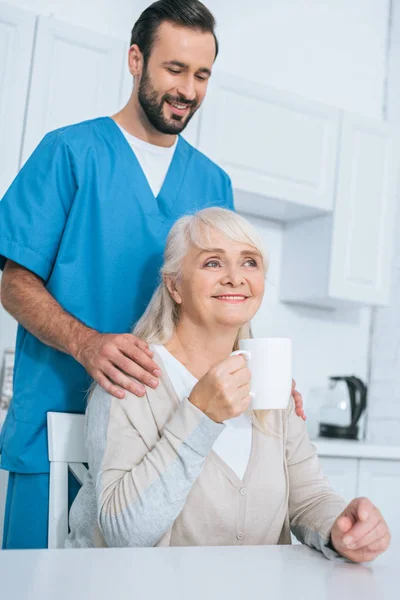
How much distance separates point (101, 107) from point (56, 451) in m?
1.35

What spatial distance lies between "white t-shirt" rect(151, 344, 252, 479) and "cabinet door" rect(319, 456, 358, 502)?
1.24 metres

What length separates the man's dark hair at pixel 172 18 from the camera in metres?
1.46

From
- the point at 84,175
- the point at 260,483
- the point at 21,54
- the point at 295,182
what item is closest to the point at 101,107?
the point at 21,54

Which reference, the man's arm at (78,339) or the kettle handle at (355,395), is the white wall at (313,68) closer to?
the kettle handle at (355,395)

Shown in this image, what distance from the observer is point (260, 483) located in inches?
45.7

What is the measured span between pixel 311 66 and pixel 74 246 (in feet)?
6.63

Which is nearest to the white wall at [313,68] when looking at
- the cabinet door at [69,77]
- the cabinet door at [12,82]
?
the cabinet door at [69,77]

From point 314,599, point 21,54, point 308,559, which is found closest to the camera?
point 314,599

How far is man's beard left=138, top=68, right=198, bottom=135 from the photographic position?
57.6 inches

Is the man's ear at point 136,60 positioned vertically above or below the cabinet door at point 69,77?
Result: below

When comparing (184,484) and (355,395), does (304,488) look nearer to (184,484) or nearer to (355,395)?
(184,484)

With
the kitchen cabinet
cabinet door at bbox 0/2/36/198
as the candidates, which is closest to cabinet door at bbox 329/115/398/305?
the kitchen cabinet

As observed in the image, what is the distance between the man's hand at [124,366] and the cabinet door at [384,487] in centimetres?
149

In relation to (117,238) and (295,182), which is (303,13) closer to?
(295,182)
